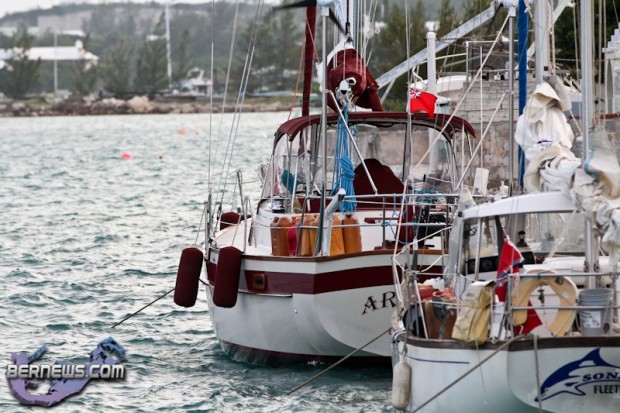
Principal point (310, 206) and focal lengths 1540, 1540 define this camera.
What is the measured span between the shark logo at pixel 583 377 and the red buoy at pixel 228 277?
648cm

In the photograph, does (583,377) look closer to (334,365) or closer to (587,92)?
(587,92)

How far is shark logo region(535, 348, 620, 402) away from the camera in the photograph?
14492 millimetres

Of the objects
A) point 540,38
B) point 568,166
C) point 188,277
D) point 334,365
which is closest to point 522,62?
point 540,38

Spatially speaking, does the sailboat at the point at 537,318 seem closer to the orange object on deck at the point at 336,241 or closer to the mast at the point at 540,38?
the mast at the point at 540,38

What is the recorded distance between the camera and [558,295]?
1499 cm

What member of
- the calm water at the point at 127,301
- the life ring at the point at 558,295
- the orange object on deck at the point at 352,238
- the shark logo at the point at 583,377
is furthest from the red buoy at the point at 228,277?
the shark logo at the point at 583,377

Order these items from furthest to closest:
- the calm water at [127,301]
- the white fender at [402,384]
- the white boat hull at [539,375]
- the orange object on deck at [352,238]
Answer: the orange object on deck at [352,238] → the calm water at [127,301] → the white fender at [402,384] → the white boat hull at [539,375]

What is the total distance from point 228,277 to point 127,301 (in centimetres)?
760

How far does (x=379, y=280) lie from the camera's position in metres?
19.4

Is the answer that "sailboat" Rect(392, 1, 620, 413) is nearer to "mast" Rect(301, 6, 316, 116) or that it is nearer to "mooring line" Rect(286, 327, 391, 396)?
"mooring line" Rect(286, 327, 391, 396)

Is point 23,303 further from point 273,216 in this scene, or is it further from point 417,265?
point 417,265

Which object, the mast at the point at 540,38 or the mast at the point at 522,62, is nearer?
the mast at the point at 540,38

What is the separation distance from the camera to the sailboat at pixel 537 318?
574 inches

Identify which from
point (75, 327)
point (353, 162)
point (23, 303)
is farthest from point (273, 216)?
point (23, 303)
